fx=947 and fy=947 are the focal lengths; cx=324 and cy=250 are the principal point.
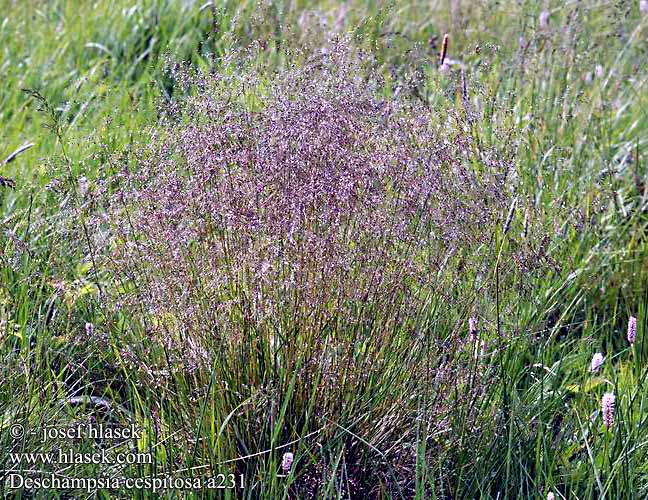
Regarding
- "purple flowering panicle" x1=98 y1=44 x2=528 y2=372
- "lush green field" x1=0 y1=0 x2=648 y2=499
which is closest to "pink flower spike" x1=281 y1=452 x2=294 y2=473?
"lush green field" x1=0 y1=0 x2=648 y2=499

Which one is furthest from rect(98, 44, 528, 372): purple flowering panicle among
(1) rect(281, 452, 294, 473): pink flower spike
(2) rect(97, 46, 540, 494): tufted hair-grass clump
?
(1) rect(281, 452, 294, 473): pink flower spike

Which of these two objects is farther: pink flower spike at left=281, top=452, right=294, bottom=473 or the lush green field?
the lush green field

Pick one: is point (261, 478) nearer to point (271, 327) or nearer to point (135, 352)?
point (271, 327)

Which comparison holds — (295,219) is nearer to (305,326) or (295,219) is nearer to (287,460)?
(305,326)

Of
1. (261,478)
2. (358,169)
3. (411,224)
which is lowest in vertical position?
(261,478)

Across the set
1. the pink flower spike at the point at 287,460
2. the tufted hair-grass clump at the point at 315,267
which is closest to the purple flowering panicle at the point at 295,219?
the tufted hair-grass clump at the point at 315,267

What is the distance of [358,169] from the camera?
2.30 meters

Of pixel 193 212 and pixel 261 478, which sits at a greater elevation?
pixel 193 212

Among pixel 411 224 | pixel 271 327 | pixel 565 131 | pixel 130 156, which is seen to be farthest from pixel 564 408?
pixel 565 131

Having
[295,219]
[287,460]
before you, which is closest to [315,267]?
[295,219]

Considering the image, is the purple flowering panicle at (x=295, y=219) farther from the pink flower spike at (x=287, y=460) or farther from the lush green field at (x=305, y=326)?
the pink flower spike at (x=287, y=460)

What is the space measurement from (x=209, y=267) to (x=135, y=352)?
14.0 inches

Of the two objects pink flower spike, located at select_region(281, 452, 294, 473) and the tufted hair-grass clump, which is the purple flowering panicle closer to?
the tufted hair-grass clump

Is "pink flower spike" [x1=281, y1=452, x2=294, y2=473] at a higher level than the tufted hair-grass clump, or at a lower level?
lower
